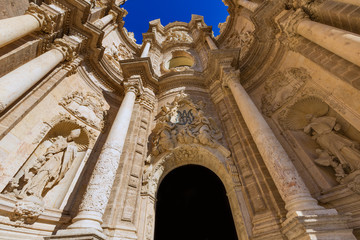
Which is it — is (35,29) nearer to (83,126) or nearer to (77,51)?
(77,51)

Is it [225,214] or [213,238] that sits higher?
[225,214]

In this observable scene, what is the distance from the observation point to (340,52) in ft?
13.7

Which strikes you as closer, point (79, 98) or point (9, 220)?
point (9, 220)

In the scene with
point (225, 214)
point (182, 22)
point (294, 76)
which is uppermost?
point (182, 22)

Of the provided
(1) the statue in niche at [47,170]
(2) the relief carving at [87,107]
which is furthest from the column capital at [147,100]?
(1) the statue in niche at [47,170]

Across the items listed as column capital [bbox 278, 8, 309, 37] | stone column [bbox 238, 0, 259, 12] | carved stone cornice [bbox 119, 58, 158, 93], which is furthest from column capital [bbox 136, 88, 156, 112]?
stone column [bbox 238, 0, 259, 12]

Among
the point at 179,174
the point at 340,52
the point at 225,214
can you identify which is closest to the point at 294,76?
the point at 340,52

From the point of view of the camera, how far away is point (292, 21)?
6.01m

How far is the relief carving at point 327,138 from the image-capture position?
4.27 meters

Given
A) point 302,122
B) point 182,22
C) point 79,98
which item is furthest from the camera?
point 182,22

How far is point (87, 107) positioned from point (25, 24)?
3.09 metres

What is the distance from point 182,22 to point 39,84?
15.5 m

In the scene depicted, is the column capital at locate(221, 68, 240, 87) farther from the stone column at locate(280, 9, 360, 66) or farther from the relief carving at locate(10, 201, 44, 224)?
the relief carving at locate(10, 201, 44, 224)

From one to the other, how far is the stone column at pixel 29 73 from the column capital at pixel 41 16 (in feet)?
1.67
